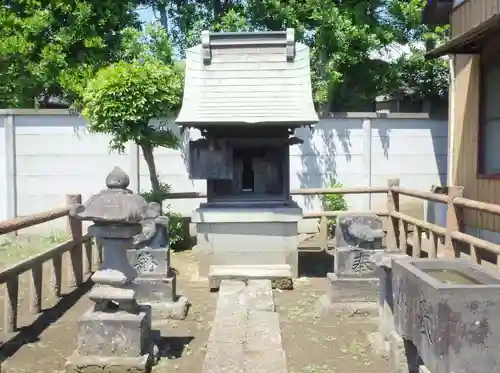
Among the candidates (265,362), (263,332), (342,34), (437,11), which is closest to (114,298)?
(265,362)

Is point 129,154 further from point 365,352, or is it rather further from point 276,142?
point 365,352

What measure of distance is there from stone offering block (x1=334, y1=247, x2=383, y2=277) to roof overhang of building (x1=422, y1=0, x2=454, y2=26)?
4.81 m

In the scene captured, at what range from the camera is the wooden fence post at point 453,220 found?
6465 millimetres

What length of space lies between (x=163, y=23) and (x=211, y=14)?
4.57 ft

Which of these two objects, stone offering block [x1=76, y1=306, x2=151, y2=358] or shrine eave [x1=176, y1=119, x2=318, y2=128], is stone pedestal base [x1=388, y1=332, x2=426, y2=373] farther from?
shrine eave [x1=176, y1=119, x2=318, y2=128]

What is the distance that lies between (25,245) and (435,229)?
690 centimetres

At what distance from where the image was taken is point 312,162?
11367 millimetres

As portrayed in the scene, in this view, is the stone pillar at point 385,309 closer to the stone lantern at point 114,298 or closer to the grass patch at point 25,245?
the stone lantern at point 114,298

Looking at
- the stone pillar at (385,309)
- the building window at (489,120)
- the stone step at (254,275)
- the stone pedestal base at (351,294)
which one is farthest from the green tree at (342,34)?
the stone pillar at (385,309)

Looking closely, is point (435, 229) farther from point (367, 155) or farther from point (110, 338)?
point (367, 155)

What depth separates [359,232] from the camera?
21.0 feet

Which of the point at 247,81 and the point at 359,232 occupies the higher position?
the point at 247,81

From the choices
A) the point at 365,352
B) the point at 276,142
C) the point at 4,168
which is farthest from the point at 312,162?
the point at 365,352

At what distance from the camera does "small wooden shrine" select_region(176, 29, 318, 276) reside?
25.3ft
